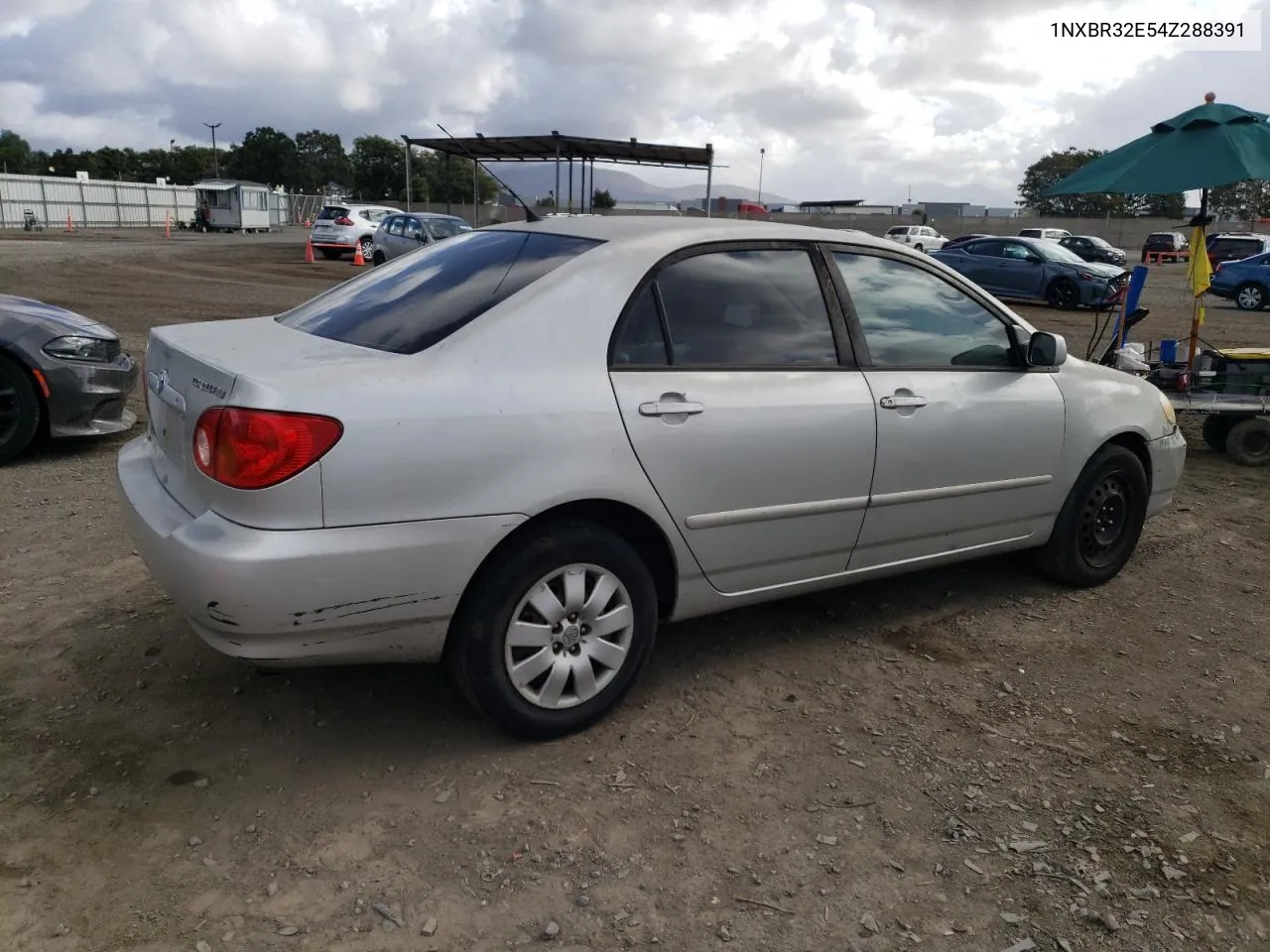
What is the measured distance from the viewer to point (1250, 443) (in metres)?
7.48

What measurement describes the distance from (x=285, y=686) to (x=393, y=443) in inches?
50.4

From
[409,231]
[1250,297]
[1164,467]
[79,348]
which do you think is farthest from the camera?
[1250,297]

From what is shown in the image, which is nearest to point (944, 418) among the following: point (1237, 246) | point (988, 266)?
point (988, 266)

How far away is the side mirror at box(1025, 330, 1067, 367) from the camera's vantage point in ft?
13.4

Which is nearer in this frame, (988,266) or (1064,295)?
(1064,295)

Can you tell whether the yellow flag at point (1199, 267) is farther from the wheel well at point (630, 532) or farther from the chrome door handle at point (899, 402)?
the wheel well at point (630, 532)

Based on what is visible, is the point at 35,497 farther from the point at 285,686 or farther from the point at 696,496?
the point at 696,496

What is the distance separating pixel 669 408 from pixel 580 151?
878 inches

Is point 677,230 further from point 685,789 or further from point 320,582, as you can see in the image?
point 685,789

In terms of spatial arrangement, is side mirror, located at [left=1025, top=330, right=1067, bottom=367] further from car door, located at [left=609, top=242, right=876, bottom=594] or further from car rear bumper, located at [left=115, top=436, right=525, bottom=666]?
car rear bumper, located at [left=115, top=436, right=525, bottom=666]

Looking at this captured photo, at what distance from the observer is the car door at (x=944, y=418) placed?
12.2 ft

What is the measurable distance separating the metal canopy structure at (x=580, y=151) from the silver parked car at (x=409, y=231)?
2.41 m

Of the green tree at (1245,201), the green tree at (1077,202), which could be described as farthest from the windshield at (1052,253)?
the green tree at (1245,201)

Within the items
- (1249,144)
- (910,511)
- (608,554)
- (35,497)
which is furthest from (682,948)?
(1249,144)
